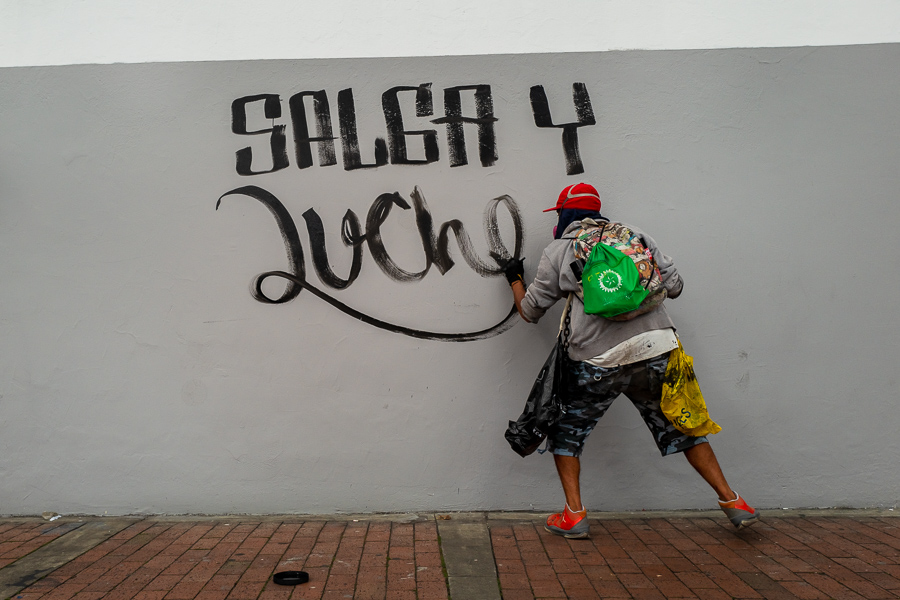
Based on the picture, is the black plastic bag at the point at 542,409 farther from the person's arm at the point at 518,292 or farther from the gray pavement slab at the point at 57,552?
the gray pavement slab at the point at 57,552

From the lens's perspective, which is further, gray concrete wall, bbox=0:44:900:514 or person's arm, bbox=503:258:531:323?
gray concrete wall, bbox=0:44:900:514

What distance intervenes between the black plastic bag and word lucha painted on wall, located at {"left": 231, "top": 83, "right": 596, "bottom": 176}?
3.88ft

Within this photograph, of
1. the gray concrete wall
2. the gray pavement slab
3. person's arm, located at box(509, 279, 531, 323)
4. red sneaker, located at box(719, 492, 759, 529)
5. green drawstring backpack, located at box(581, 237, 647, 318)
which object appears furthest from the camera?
the gray concrete wall

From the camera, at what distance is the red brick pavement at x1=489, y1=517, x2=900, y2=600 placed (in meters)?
2.95

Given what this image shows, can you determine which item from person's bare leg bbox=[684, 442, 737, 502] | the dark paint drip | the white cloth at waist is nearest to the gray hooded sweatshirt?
the white cloth at waist

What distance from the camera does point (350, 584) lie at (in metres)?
3.02

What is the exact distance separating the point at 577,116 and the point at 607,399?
166cm

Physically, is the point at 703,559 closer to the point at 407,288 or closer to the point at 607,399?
the point at 607,399

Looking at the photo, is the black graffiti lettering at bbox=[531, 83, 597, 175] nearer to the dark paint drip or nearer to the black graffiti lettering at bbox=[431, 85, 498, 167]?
the black graffiti lettering at bbox=[431, 85, 498, 167]

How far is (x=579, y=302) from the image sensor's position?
3559 millimetres

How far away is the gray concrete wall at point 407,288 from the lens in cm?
400

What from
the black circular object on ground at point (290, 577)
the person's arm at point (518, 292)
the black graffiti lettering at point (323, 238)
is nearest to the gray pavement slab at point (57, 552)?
the black circular object on ground at point (290, 577)

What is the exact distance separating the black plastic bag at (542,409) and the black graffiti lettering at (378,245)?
1.68 ft

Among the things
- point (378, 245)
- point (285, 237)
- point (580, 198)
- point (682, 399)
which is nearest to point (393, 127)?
point (378, 245)
